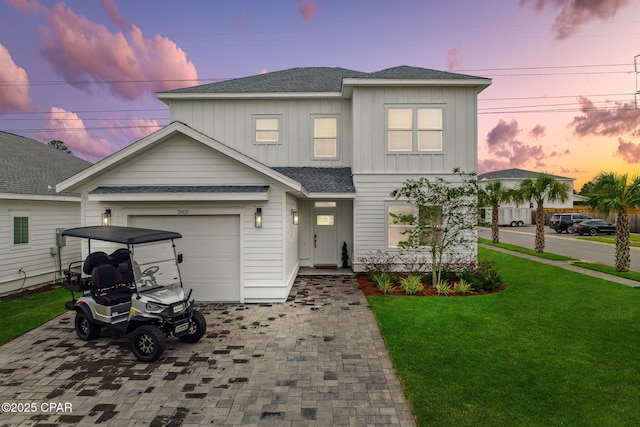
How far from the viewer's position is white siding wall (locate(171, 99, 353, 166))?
13.5 metres

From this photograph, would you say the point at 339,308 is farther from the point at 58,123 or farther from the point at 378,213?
the point at 58,123

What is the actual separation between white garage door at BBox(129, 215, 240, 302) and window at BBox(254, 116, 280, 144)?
574 centimetres

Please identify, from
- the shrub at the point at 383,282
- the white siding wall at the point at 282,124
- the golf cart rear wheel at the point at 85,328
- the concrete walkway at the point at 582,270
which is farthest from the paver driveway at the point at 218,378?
the concrete walkway at the point at 582,270

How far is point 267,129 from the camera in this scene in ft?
44.7

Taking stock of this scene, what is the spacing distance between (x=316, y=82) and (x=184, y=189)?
28.4ft

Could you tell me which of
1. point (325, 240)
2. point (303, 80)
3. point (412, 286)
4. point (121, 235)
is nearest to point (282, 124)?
point (303, 80)

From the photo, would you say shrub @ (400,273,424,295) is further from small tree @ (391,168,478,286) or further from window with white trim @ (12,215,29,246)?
window with white trim @ (12,215,29,246)

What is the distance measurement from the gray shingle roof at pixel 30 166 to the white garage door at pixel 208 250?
5201 millimetres

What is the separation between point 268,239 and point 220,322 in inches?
101

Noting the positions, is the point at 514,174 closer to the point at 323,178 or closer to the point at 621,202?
the point at 621,202

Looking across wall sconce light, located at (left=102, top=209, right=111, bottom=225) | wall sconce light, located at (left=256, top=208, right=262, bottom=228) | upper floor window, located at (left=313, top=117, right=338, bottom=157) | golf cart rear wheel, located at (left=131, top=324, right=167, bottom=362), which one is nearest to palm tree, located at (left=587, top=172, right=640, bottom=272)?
upper floor window, located at (left=313, top=117, right=338, bottom=157)

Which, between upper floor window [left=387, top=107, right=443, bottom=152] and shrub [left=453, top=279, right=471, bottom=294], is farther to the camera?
upper floor window [left=387, top=107, right=443, bottom=152]

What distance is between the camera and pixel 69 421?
3797 mm

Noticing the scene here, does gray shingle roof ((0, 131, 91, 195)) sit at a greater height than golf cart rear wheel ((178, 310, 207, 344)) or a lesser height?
greater
